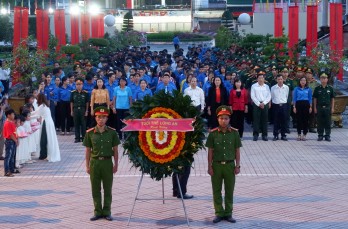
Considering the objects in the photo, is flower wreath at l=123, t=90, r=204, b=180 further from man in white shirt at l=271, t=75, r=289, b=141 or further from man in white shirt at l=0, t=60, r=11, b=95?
man in white shirt at l=0, t=60, r=11, b=95

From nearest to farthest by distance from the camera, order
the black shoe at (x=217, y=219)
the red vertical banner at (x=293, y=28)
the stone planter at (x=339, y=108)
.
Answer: the black shoe at (x=217, y=219)
the stone planter at (x=339, y=108)
the red vertical banner at (x=293, y=28)

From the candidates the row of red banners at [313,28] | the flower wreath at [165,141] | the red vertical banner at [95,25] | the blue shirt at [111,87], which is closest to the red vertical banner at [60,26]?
the row of red banners at [313,28]

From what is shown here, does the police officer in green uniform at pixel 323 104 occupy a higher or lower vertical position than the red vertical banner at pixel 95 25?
lower

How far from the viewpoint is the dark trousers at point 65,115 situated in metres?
19.5

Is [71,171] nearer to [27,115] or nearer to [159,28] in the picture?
[27,115]

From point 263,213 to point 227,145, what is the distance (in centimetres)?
121

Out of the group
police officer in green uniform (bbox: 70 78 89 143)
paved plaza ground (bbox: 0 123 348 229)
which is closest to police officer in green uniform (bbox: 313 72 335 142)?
paved plaza ground (bbox: 0 123 348 229)

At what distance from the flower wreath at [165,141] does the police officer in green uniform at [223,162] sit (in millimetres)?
379

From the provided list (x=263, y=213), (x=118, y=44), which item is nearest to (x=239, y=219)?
(x=263, y=213)

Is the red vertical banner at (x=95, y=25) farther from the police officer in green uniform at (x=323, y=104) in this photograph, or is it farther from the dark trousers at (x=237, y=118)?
the police officer in green uniform at (x=323, y=104)

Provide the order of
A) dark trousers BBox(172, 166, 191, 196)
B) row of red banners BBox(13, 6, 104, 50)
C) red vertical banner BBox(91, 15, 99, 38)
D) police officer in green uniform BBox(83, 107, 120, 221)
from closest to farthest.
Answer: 1. police officer in green uniform BBox(83, 107, 120, 221)
2. dark trousers BBox(172, 166, 191, 196)
3. row of red banners BBox(13, 6, 104, 50)
4. red vertical banner BBox(91, 15, 99, 38)

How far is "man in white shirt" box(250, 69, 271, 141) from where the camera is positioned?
17.9 metres

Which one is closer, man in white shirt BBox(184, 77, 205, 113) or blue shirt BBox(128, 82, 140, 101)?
man in white shirt BBox(184, 77, 205, 113)

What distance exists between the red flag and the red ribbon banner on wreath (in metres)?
18.4
